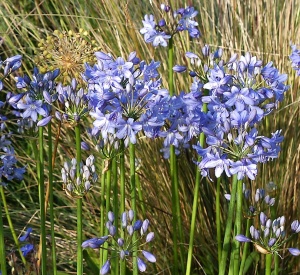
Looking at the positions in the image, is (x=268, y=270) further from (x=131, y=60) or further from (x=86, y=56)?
(x=86, y=56)

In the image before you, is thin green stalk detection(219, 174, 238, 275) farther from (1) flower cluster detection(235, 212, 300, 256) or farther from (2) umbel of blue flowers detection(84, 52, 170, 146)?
(2) umbel of blue flowers detection(84, 52, 170, 146)

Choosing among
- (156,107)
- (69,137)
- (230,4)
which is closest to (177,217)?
(156,107)

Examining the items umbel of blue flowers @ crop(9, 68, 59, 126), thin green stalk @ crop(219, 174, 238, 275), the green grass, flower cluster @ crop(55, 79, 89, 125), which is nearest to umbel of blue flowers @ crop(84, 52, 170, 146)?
flower cluster @ crop(55, 79, 89, 125)

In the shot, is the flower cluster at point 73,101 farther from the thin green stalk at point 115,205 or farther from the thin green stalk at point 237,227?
the thin green stalk at point 237,227

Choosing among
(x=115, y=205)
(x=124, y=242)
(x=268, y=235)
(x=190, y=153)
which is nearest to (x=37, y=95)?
(x=115, y=205)

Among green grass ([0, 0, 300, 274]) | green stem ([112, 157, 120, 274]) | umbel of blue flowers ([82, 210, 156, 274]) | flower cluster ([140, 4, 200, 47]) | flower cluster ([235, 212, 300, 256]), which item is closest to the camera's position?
umbel of blue flowers ([82, 210, 156, 274])

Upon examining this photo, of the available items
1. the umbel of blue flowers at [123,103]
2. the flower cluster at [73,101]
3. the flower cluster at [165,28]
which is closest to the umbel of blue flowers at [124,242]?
the umbel of blue flowers at [123,103]

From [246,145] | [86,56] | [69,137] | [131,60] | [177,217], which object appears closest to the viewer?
[246,145]
